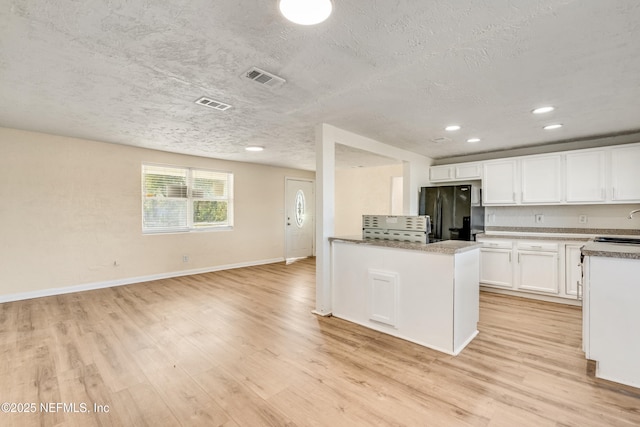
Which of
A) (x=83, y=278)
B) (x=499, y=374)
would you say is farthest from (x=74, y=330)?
(x=499, y=374)

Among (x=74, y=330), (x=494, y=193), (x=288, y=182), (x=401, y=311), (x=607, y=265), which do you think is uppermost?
(x=288, y=182)

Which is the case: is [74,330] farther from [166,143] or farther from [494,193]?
[494,193]

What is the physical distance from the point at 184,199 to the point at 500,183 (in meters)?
5.60

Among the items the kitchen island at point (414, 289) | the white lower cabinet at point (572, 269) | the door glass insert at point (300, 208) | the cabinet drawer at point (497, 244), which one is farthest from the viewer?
the door glass insert at point (300, 208)

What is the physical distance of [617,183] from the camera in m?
3.68

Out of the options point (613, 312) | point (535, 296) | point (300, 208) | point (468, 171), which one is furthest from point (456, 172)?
point (300, 208)

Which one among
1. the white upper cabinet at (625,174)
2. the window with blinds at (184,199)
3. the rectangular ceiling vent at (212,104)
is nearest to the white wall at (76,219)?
the window with blinds at (184,199)

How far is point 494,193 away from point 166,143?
5.31 metres

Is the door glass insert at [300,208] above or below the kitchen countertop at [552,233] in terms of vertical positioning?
above

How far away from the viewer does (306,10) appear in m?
1.46

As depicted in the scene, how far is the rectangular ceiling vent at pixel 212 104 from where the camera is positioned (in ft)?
9.04

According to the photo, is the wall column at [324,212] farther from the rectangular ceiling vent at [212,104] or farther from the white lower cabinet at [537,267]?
the white lower cabinet at [537,267]

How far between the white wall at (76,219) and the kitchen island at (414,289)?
3.74 metres

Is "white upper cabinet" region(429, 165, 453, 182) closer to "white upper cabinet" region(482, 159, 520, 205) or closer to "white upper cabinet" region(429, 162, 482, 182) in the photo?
"white upper cabinet" region(429, 162, 482, 182)
